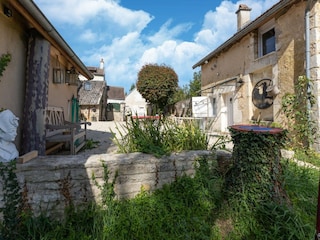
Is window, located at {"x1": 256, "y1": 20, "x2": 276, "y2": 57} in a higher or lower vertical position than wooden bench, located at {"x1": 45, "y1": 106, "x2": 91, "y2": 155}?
higher

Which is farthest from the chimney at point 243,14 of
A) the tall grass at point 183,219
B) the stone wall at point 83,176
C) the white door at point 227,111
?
the stone wall at point 83,176

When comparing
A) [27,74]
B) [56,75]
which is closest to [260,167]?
[27,74]

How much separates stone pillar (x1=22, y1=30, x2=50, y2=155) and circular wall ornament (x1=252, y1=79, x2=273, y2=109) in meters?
6.74

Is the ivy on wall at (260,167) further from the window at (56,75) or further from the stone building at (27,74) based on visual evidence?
the window at (56,75)

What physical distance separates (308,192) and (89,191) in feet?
9.08

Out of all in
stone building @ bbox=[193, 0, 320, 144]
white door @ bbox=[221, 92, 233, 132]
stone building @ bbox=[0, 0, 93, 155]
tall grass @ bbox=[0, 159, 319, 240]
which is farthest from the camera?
white door @ bbox=[221, 92, 233, 132]

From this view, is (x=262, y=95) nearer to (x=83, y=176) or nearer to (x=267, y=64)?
(x=267, y=64)

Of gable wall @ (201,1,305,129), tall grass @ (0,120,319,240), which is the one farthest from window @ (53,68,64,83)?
gable wall @ (201,1,305,129)

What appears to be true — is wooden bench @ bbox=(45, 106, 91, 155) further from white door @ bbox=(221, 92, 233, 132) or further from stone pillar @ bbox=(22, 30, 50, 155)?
white door @ bbox=(221, 92, 233, 132)

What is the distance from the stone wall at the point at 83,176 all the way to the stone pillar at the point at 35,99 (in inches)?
48.1

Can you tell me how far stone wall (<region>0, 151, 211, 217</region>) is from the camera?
212 centimetres

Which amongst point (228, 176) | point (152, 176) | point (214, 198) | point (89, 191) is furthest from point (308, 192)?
point (89, 191)

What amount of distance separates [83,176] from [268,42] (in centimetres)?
763

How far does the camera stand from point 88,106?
21.9 metres
